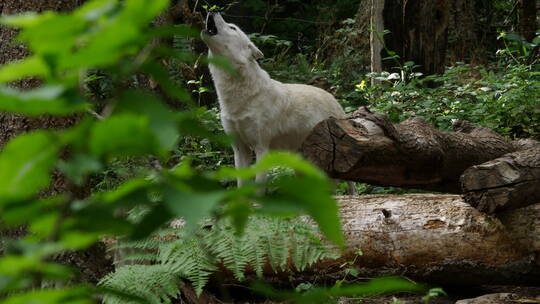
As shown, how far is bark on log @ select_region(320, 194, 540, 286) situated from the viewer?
435 centimetres

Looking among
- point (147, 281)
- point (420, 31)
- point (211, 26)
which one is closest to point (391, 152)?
point (147, 281)

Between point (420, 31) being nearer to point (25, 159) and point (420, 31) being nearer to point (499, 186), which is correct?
point (499, 186)

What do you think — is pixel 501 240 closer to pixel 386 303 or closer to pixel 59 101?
pixel 386 303

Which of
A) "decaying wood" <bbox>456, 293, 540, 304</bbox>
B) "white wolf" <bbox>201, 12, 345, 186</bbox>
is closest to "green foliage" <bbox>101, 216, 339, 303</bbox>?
"decaying wood" <bbox>456, 293, 540, 304</bbox>

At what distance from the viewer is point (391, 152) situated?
17.1 feet

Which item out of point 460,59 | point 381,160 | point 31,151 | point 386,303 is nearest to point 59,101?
point 31,151

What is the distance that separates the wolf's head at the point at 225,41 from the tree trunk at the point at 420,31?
5288mm

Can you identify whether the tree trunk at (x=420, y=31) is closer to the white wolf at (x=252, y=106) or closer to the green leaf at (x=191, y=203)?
the white wolf at (x=252, y=106)

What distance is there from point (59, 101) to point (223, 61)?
211 millimetres

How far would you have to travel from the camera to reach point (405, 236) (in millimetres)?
4480

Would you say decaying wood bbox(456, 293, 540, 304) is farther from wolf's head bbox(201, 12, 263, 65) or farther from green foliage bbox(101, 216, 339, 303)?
wolf's head bbox(201, 12, 263, 65)

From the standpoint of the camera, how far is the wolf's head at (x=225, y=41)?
762 centimetres

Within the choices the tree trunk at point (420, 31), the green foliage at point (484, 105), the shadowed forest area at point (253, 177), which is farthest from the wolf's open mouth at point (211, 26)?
the tree trunk at point (420, 31)

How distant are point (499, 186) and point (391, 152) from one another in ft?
3.38
